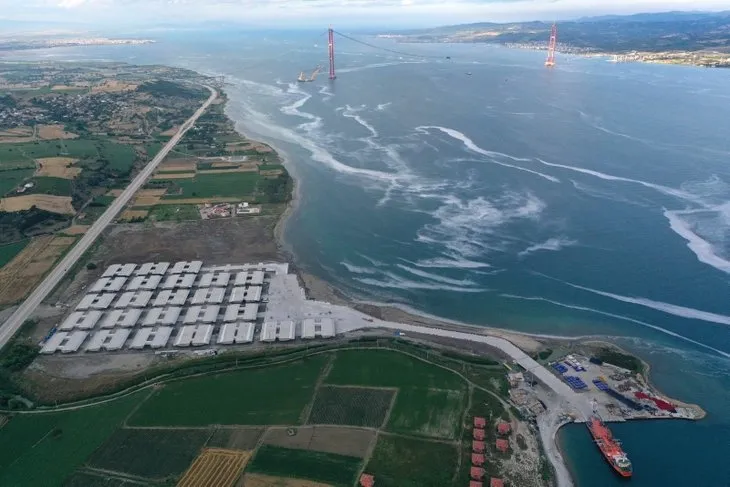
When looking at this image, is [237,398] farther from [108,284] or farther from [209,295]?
[108,284]

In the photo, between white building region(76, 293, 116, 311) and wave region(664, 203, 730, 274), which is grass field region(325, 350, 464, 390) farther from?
wave region(664, 203, 730, 274)

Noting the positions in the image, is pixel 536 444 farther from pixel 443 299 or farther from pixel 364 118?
pixel 364 118

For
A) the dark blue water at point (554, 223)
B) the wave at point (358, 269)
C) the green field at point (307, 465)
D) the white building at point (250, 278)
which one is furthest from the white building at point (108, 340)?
the wave at point (358, 269)

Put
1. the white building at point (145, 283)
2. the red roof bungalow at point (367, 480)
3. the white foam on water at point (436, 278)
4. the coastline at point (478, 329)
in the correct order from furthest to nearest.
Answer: the white foam on water at point (436, 278), the white building at point (145, 283), the coastline at point (478, 329), the red roof bungalow at point (367, 480)

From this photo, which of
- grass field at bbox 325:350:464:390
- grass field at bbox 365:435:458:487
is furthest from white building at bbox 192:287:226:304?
grass field at bbox 365:435:458:487

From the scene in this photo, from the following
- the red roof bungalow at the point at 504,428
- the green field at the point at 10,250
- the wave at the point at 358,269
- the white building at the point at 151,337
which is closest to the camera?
the red roof bungalow at the point at 504,428

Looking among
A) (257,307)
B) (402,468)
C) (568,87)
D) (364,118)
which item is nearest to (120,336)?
(257,307)

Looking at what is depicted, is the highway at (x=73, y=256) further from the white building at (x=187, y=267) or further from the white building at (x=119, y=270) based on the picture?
the white building at (x=187, y=267)
